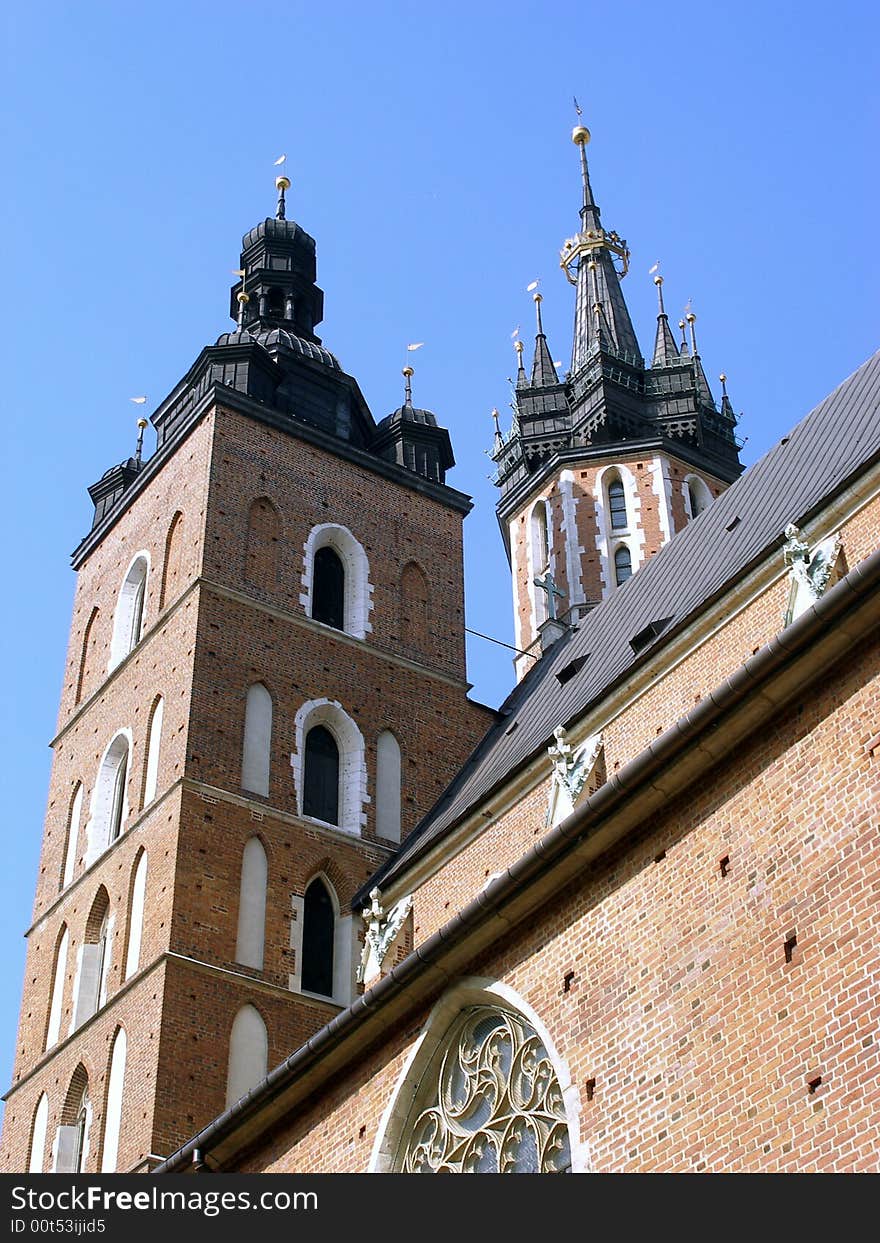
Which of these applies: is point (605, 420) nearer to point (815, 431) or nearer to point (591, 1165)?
point (815, 431)

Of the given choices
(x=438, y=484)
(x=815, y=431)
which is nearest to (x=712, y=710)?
(x=815, y=431)

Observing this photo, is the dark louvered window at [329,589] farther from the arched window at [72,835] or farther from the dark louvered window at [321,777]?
the arched window at [72,835]

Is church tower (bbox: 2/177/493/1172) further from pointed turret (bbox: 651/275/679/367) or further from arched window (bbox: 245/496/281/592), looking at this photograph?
pointed turret (bbox: 651/275/679/367)

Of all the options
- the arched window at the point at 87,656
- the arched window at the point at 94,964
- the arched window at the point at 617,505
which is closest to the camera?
the arched window at the point at 94,964

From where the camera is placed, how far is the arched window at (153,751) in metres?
23.2

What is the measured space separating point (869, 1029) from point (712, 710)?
2.24m

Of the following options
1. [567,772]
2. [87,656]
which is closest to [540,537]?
[87,656]

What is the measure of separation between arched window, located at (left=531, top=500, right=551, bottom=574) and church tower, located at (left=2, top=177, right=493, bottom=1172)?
8185mm

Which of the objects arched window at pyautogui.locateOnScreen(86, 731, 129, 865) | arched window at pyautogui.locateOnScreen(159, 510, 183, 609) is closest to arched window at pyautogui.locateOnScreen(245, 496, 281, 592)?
arched window at pyautogui.locateOnScreen(159, 510, 183, 609)

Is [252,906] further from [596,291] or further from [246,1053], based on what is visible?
[596,291]

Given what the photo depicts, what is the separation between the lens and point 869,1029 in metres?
9.52

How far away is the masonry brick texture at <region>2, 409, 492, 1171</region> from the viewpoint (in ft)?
68.7

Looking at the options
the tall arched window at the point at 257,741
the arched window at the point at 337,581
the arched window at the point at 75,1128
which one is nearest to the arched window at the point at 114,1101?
the arched window at the point at 75,1128

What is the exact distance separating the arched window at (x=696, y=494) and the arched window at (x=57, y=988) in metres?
16.8
